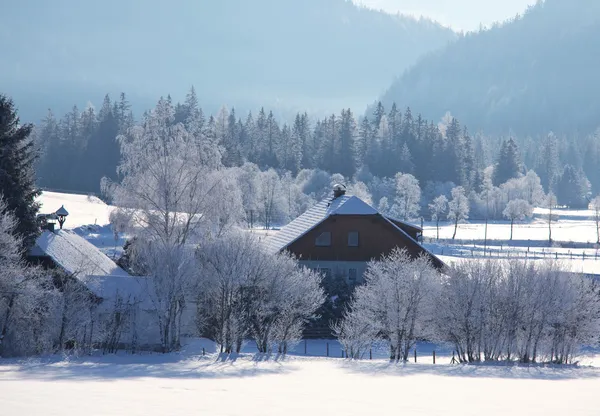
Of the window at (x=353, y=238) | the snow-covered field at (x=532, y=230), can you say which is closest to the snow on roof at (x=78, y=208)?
the window at (x=353, y=238)

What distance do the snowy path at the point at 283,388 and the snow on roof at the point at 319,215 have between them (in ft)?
53.1

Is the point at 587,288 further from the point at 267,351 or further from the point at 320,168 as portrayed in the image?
the point at 320,168

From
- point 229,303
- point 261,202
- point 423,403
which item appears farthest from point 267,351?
point 261,202

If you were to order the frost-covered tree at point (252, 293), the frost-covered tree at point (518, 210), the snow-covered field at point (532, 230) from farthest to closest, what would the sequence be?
the frost-covered tree at point (518, 210), the snow-covered field at point (532, 230), the frost-covered tree at point (252, 293)

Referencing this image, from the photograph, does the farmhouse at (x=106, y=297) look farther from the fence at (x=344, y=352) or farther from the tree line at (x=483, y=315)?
the tree line at (x=483, y=315)

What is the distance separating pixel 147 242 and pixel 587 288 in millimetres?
20463

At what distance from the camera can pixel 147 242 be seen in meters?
37.2

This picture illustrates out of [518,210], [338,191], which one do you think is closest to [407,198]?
[518,210]

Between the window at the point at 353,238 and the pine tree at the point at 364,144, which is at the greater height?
the pine tree at the point at 364,144

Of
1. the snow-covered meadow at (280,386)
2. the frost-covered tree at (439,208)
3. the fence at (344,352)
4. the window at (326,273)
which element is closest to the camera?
the snow-covered meadow at (280,386)

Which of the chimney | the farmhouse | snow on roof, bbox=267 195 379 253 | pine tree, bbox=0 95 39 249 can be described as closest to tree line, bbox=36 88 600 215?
the chimney

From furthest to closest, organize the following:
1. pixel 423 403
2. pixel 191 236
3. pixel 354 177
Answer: pixel 354 177 → pixel 191 236 → pixel 423 403

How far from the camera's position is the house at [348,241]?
4753cm

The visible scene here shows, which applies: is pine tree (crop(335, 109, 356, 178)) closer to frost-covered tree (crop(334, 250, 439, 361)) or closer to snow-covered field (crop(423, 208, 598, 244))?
snow-covered field (crop(423, 208, 598, 244))
